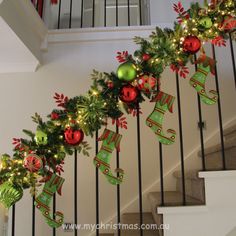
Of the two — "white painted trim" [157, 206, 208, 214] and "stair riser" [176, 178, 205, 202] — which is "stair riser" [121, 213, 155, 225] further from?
"white painted trim" [157, 206, 208, 214]

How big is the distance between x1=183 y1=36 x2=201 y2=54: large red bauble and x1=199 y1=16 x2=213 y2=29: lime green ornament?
0.09m

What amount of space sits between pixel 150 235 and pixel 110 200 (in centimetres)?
67

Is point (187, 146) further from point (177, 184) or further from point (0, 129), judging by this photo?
point (0, 129)

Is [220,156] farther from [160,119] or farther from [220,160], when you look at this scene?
[160,119]

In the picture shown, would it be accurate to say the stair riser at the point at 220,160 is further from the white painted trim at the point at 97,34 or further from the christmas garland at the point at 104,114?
the white painted trim at the point at 97,34

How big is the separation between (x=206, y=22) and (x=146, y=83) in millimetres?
447

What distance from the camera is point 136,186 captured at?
2383mm

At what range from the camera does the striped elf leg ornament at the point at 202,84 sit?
137cm

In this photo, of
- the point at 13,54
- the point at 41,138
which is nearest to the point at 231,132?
the point at 41,138

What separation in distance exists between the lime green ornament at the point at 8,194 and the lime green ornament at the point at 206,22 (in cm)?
118

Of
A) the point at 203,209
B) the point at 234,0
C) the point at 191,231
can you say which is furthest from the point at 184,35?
the point at 191,231

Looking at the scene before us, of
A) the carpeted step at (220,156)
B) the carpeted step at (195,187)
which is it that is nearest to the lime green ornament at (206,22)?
the carpeted step at (220,156)

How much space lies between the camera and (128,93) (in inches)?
50.9

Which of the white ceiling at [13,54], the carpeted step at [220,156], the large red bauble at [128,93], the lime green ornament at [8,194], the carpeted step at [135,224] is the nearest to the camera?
the lime green ornament at [8,194]
